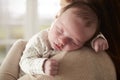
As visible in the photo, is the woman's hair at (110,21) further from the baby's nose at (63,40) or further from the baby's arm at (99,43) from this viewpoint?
the baby's nose at (63,40)

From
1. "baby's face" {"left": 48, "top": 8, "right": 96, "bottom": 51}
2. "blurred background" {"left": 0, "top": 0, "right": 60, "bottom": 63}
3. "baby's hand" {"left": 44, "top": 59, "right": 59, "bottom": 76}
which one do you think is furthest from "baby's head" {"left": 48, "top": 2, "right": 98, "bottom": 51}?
"blurred background" {"left": 0, "top": 0, "right": 60, "bottom": 63}

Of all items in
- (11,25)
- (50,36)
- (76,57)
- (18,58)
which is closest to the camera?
(76,57)

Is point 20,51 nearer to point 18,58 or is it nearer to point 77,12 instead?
point 18,58

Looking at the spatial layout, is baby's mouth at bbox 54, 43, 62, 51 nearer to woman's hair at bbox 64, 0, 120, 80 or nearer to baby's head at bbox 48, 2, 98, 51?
baby's head at bbox 48, 2, 98, 51

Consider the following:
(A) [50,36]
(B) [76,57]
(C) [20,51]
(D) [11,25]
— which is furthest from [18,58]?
(D) [11,25]

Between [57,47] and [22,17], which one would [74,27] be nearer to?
[57,47]

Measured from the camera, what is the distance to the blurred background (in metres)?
2.12

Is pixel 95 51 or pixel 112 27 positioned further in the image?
pixel 112 27

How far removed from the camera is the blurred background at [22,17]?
6.95 feet

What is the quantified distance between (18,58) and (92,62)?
41 cm

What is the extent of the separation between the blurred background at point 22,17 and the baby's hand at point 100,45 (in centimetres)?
124

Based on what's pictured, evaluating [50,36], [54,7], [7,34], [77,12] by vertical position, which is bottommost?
[7,34]

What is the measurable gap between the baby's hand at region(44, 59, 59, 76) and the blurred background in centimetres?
132

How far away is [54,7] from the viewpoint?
7.28 ft
